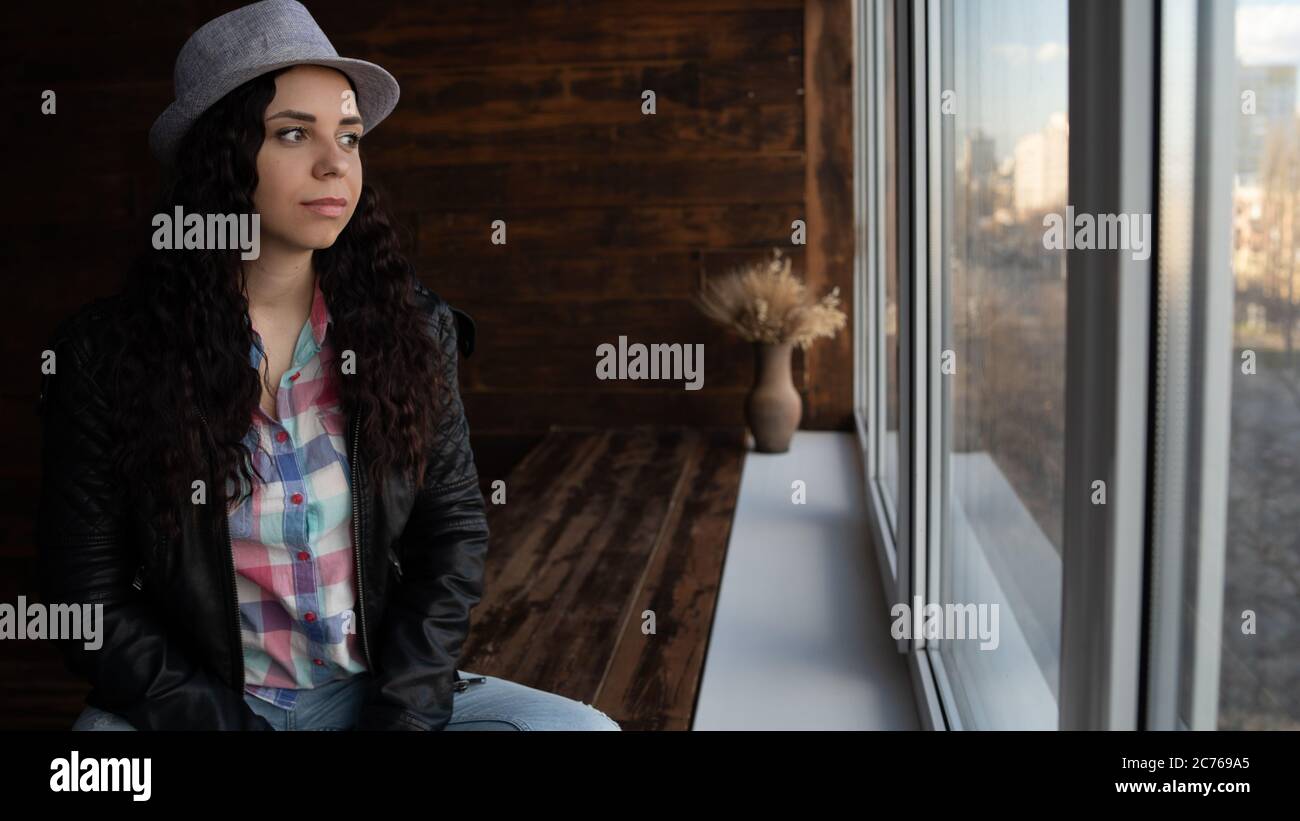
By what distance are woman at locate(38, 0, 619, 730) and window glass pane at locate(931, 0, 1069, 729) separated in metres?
0.64

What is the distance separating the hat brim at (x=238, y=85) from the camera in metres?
1.42

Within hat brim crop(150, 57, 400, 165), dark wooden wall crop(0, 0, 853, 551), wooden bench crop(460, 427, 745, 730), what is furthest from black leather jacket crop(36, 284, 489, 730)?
dark wooden wall crop(0, 0, 853, 551)

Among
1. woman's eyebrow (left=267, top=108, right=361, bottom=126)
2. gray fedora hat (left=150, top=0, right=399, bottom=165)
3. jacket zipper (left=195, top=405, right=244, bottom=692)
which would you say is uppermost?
gray fedora hat (left=150, top=0, right=399, bottom=165)

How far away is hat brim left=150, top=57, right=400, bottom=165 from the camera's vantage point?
1425 millimetres

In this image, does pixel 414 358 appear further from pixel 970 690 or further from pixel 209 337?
pixel 970 690

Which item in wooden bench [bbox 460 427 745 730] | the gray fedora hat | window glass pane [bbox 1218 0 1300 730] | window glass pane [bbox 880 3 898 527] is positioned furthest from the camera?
window glass pane [bbox 880 3 898 527]

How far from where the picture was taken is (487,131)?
6047 millimetres

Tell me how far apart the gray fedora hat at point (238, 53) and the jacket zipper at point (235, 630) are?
353mm

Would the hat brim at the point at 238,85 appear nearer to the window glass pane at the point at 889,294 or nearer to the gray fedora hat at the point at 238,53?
the gray fedora hat at the point at 238,53

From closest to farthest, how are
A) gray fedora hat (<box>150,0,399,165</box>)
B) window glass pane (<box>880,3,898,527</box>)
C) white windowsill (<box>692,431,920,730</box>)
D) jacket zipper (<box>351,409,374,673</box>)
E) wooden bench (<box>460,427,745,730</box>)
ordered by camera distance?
gray fedora hat (<box>150,0,399,165</box>), jacket zipper (<box>351,409,374,673</box>), white windowsill (<box>692,431,920,730</box>), wooden bench (<box>460,427,745,730</box>), window glass pane (<box>880,3,898,527</box>)

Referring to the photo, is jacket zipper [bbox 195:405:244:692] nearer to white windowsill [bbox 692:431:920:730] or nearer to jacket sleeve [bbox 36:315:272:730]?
jacket sleeve [bbox 36:315:272:730]

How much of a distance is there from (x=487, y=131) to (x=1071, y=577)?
520 centimetres

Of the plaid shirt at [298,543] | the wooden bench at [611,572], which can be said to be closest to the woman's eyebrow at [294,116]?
the plaid shirt at [298,543]
